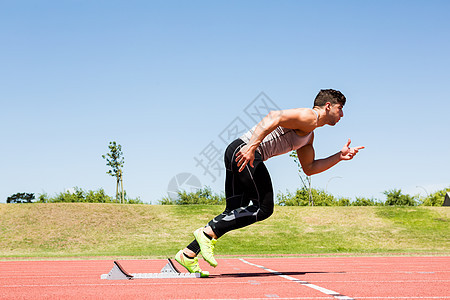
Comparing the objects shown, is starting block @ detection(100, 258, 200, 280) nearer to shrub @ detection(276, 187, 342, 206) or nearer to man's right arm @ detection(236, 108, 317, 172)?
man's right arm @ detection(236, 108, 317, 172)

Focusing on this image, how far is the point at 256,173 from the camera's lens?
17.4 feet

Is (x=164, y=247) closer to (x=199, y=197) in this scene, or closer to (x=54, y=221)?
(x=54, y=221)

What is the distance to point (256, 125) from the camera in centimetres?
521

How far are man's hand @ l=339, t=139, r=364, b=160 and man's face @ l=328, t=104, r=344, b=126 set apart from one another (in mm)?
400

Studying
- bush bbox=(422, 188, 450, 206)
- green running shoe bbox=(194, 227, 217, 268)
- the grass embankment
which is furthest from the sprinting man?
bush bbox=(422, 188, 450, 206)

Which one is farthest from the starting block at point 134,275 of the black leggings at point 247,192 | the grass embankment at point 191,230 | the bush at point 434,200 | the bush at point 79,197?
the bush at point 434,200

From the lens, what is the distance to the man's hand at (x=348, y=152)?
Result: 5.70 metres

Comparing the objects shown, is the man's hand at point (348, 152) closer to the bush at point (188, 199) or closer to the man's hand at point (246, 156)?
the man's hand at point (246, 156)

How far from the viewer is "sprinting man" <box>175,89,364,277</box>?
5309 mm

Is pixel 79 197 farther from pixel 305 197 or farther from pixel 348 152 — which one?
pixel 348 152

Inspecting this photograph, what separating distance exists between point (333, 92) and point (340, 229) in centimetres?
2398

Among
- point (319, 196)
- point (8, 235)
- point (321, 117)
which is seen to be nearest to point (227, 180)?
point (321, 117)

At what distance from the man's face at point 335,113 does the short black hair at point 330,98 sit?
49 millimetres

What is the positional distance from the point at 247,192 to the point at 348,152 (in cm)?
137
